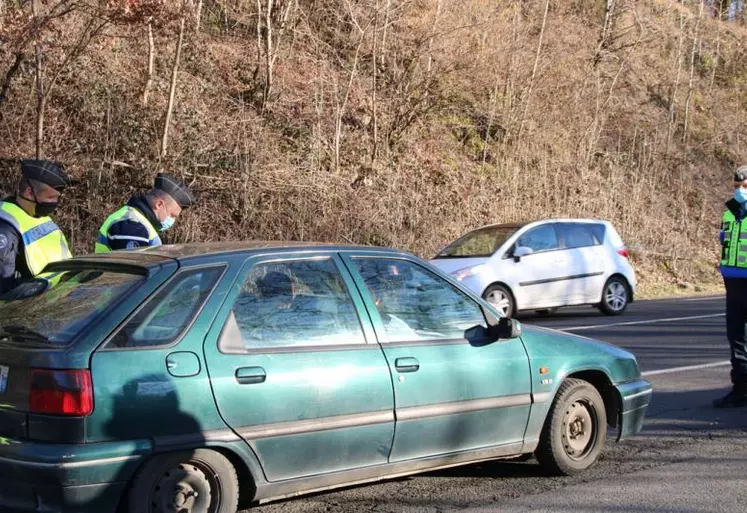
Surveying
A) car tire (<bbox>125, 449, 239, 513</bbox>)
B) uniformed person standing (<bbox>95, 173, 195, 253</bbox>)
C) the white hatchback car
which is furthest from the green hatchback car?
the white hatchback car

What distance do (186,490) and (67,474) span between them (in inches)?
23.5

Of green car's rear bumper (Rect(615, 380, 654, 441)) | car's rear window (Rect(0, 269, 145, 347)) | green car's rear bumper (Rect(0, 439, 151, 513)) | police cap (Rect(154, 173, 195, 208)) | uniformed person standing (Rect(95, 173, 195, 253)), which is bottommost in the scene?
green car's rear bumper (Rect(615, 380, 654, 441))

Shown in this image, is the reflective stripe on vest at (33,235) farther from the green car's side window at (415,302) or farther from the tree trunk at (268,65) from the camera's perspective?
the tree trunk at (268,65)

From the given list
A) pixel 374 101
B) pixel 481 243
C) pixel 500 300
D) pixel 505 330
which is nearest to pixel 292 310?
pixel 505 330

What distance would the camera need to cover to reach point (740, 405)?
7.91m

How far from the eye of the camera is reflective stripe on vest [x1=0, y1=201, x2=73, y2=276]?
5.98 meters

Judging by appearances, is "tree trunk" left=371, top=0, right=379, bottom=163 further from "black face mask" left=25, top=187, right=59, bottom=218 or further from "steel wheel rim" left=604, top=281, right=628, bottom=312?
"black face mask" left=25, top=187, right=59, bottom=218

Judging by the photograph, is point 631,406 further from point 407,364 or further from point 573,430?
point 407,364

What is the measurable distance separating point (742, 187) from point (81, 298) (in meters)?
5.98

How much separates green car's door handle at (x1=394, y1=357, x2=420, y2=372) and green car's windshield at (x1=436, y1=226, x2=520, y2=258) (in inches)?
390

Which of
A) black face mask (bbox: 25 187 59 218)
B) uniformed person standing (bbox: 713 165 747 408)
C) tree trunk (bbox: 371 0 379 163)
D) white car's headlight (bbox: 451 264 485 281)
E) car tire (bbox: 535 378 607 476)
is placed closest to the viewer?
car tire (bbox: 535 378 607 476)

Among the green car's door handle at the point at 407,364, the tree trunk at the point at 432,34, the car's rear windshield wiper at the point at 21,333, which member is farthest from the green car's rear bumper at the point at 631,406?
the tree trunk at the point at 432,34

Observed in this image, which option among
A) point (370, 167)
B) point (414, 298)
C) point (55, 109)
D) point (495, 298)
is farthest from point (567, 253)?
point (414, 298)

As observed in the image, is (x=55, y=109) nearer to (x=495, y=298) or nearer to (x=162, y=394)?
(x=495, y=298)
